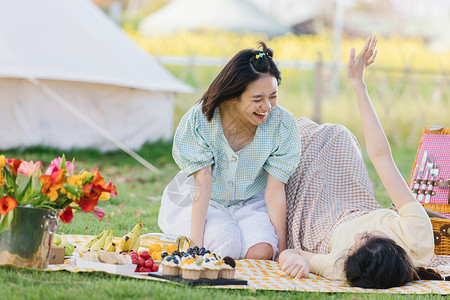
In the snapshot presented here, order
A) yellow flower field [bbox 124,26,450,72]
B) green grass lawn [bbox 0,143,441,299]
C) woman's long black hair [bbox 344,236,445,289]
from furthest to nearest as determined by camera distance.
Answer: yellow flower field [bbox 124,26,450,72], woman's long black hair [bbox 344,236,445,289], green grass lawn [bbox 0,143,441,299]

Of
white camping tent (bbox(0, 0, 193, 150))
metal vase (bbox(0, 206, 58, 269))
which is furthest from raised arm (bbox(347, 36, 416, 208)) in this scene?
white camping tent (bbox(0, 0, 193, 150))

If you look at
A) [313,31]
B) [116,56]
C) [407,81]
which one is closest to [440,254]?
[116,56]

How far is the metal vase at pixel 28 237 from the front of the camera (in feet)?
8.80

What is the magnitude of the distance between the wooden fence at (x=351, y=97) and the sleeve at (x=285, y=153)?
7960 mm

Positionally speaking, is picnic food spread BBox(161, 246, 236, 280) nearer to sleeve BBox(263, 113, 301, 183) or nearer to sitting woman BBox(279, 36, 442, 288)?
sitting woman BBox(279, 36, 442, 288)

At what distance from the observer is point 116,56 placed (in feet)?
26.9

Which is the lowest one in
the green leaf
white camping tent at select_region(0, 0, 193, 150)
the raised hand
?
the green leaf

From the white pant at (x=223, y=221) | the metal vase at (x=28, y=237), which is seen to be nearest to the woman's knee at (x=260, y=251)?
the white pant at (x=223, y=221)

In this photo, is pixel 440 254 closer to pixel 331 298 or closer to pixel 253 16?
pixel 331 298

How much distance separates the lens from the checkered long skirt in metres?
3.53

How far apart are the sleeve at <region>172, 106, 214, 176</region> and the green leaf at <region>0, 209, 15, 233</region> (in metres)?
1.11

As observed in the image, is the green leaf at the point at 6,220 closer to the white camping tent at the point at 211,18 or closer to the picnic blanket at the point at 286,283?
the picnic blanket at the point at 286,283

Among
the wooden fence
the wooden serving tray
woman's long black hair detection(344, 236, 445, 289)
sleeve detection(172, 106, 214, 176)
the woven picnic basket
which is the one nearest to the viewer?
the wooden serving tray

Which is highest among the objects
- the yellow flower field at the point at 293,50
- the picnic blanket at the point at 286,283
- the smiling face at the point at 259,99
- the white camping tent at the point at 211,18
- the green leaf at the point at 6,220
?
the white camping tent at the point at 211,18
